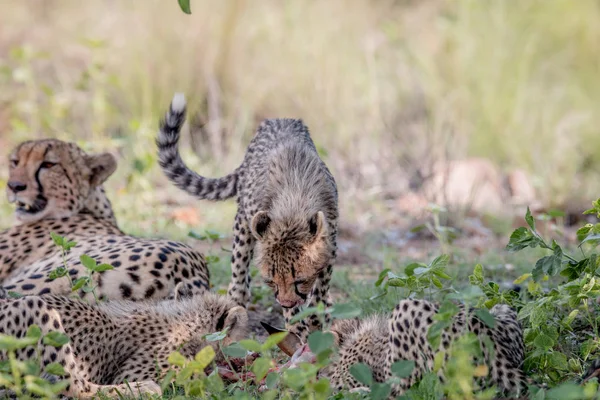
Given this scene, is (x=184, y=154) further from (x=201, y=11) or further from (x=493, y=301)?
(x=493, y=301)

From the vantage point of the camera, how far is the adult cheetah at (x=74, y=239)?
167 inches

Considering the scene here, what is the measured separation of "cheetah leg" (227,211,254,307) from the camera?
4.85 metres

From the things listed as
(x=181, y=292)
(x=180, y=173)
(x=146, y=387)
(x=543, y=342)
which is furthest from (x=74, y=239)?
(x=543, y=342)

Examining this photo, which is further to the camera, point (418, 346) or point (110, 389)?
point (110, 389)

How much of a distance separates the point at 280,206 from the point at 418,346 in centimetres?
114

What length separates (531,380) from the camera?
3.18m

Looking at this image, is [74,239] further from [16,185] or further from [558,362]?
[558,362]

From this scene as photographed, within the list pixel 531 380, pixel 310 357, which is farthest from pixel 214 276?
pixel 531 380

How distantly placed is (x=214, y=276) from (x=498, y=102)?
16.1 feet

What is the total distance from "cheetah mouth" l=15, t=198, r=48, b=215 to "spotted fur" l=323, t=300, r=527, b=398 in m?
2.31

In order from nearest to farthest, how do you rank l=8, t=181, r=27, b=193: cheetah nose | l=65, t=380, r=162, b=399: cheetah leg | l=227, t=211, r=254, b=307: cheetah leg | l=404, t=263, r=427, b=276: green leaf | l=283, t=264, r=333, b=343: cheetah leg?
l=65, t=380, r=162, b=399: cheetah leg < l=404, t=263, r=427, b=276: green leaf < l=283, t=264, r=333, b=343: cheetah leg < l=227, t=211, r=254, b=307: cheetah leg < l=8, t=181, r=27, b=193: cheetah nose

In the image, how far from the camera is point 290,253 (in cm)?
395

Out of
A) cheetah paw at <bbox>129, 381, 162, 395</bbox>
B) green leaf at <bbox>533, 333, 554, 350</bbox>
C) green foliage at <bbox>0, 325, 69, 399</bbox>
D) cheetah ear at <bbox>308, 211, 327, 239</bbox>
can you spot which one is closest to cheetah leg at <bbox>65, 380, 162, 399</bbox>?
cheetah paw at <bbox>129, 381, 162, 395</bbox>

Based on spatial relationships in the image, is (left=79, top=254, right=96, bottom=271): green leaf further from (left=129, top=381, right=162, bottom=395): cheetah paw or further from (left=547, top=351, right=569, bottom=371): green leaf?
(left=547, top=351, right=569, bottom=371): green leaf
